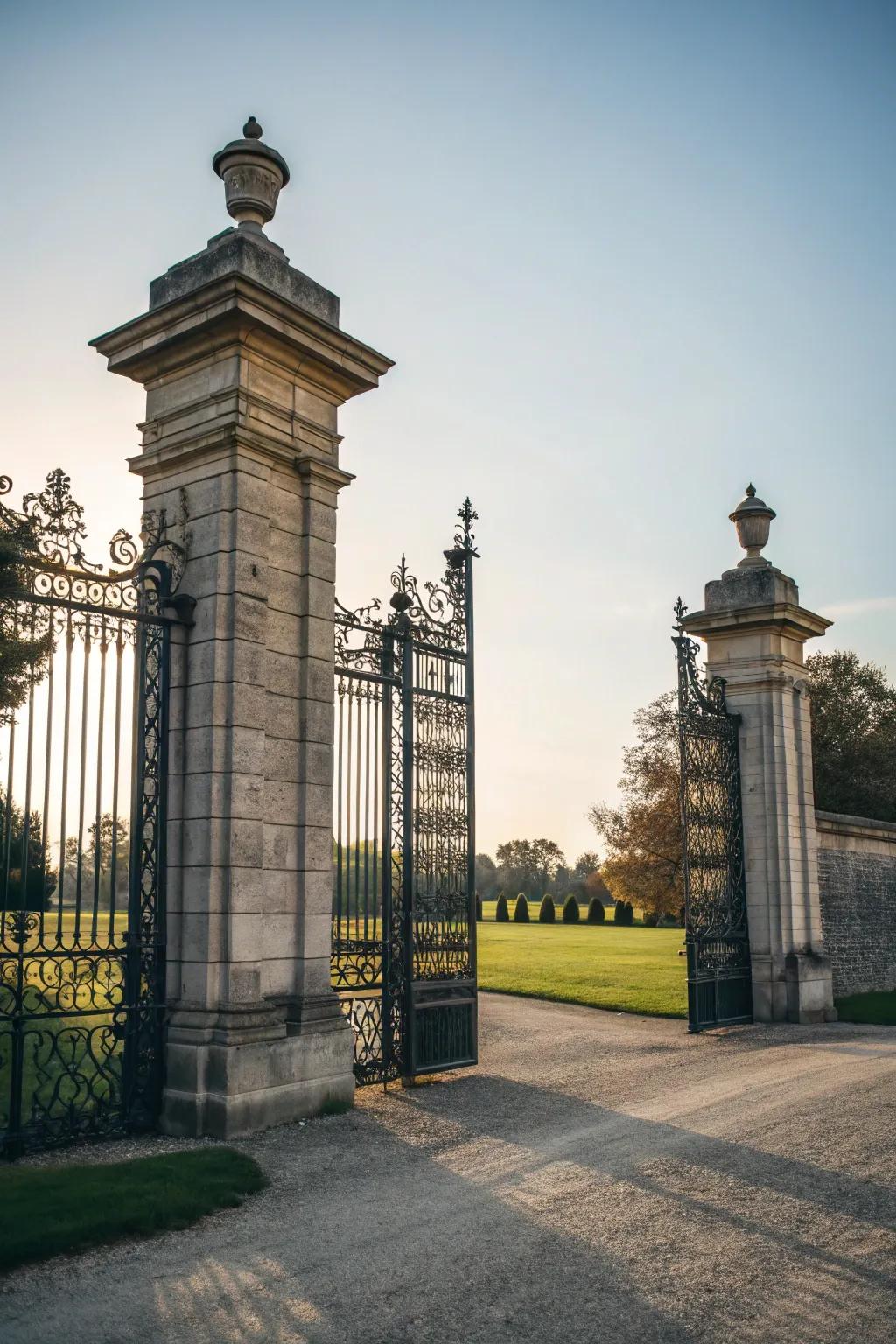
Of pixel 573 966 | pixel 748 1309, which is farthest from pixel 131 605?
pixel 573 966

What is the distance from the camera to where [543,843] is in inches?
2931

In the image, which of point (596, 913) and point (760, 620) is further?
point (596, 913)

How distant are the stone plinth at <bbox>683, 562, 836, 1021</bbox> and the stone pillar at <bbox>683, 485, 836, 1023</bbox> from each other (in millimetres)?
12

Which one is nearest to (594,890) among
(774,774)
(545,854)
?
(545,854)

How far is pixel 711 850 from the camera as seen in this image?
1371 cm

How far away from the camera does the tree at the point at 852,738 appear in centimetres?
2888

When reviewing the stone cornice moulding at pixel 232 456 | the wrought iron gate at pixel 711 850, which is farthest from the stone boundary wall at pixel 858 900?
the stone cornice moulding at pixel 232 456

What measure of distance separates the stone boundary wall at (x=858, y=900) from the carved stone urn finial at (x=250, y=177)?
1103 centimetres

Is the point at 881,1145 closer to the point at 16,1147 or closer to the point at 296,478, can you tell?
the point at 16,1147

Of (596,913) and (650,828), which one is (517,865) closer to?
(596,913)

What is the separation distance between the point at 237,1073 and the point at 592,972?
12.8 metres

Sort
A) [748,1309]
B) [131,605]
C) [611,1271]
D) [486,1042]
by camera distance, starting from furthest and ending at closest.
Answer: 1. [486,1042]
2. [131,605]
3. [611,1271]
4. [748,1309]

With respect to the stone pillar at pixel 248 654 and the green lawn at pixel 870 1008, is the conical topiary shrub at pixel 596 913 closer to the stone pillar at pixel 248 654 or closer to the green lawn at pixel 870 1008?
the green lawn at pixel 870 1008

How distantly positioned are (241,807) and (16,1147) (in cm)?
237
